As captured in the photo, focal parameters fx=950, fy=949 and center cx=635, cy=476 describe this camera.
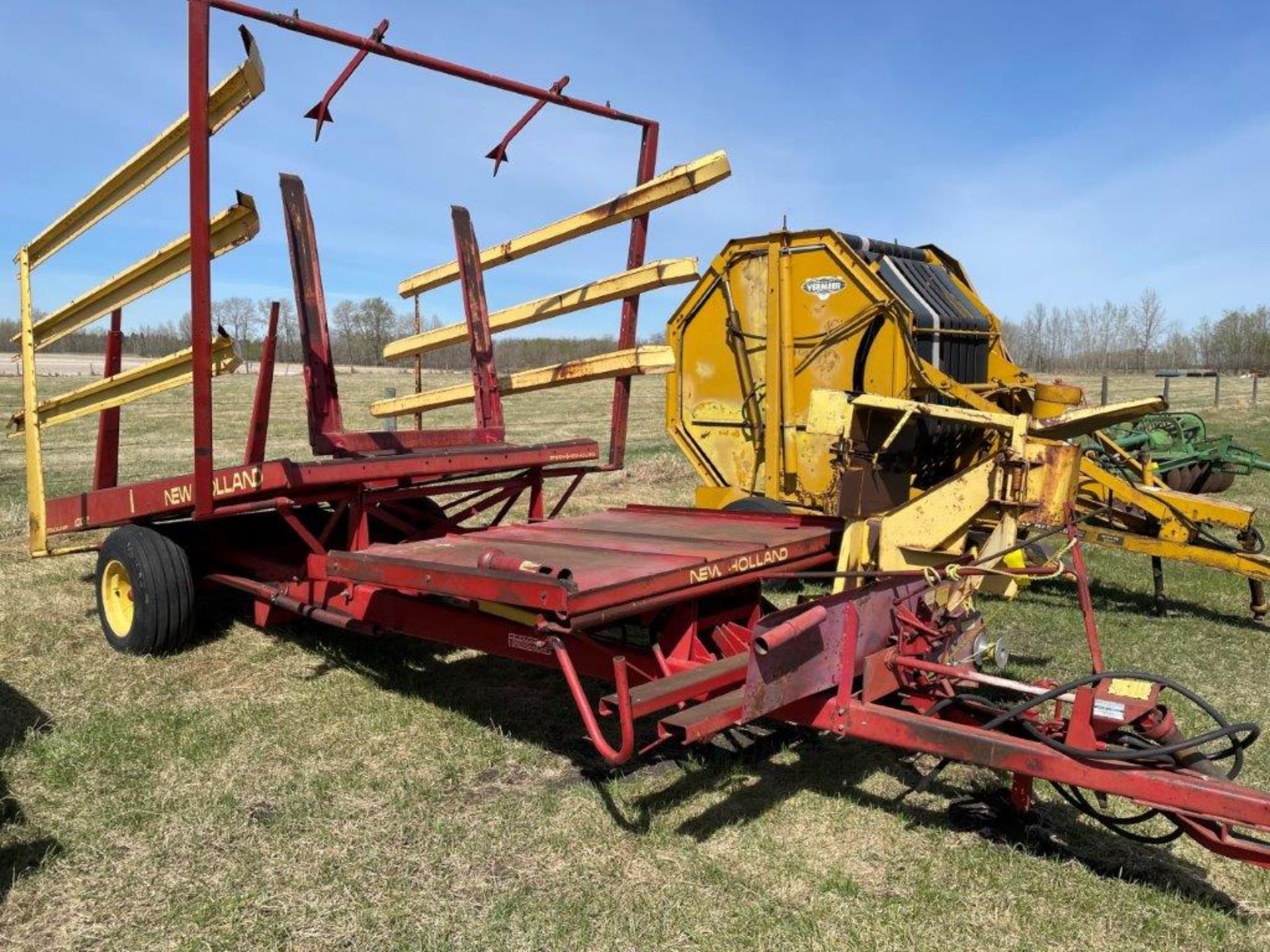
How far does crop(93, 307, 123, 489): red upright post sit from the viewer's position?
20.3 feet

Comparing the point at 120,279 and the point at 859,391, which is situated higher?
the point at 120,279

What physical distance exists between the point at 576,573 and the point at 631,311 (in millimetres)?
2760

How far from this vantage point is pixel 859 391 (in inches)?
250

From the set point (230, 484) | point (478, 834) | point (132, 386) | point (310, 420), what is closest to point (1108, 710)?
point (478, 834)

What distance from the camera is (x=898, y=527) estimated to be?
13.1ft

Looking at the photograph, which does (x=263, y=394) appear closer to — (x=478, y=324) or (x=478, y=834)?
(x=478, y=324)

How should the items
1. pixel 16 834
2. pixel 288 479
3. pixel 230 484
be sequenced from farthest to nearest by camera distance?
pixel 230 484, pixel 288 479, pixel 16 834

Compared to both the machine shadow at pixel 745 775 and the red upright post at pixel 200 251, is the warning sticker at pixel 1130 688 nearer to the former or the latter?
the machine shadow at pixel 745 775

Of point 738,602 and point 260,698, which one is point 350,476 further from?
point 738,602

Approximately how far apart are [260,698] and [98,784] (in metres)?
1.05

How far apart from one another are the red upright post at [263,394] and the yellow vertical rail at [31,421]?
1.09m

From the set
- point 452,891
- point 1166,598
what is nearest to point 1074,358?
point 1166,598

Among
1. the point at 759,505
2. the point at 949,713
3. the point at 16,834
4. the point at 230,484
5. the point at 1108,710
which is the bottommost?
the point at 16,834

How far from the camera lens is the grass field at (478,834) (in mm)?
2883
